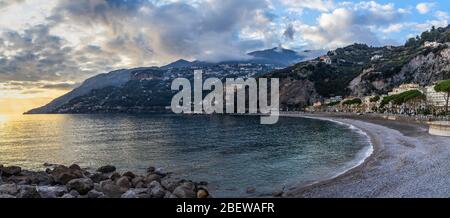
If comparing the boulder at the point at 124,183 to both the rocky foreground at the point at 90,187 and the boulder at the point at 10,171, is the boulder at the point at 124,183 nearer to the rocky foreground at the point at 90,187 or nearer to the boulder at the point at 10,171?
the rocky foreground at the point at 90,187

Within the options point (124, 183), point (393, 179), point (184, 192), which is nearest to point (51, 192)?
point (124, 183)

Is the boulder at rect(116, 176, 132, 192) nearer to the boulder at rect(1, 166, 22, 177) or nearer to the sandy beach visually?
the sandy beach

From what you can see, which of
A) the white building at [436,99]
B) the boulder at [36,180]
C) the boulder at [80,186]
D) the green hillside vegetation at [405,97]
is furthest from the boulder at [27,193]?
the green hillside vegetation at [405,97]

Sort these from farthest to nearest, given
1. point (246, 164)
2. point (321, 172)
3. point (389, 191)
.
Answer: point (246, 164), point (321, 172), point (389, 191)

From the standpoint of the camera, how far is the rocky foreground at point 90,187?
26.3m

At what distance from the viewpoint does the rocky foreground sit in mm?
26253

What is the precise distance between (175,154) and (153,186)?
28.4 m

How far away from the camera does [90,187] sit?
2989 cm

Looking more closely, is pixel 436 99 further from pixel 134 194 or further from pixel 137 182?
pixel 134 194

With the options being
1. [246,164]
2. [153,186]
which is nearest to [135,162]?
[246,164]

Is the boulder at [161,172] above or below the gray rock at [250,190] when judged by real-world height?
below

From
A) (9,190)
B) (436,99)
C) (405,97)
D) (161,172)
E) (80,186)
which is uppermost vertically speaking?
(405,97)

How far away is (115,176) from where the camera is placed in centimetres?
3697
